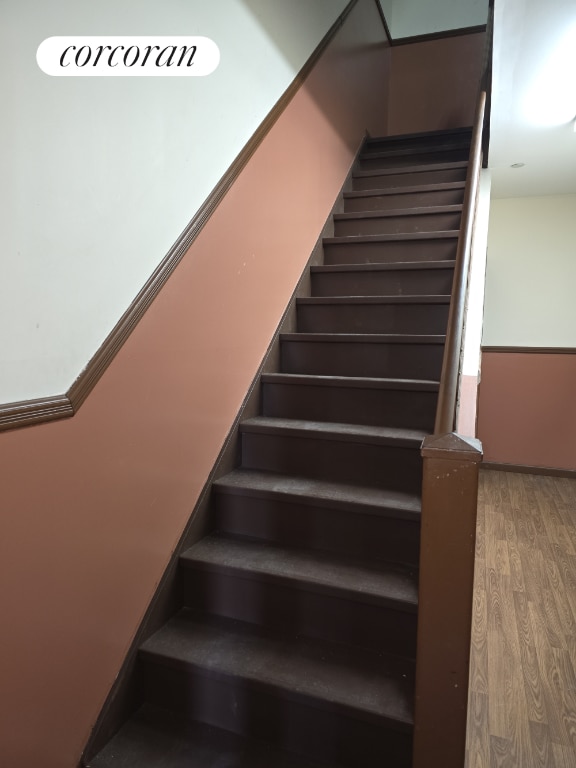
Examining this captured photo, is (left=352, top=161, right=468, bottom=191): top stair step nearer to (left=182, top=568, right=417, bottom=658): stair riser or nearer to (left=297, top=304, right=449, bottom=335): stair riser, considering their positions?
(left=297, top=304, right=449, bottom=335): stair riser

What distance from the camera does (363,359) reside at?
2.27 metres

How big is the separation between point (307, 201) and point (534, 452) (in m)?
3.04

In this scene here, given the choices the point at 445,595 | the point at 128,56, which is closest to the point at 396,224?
the point at 128,56

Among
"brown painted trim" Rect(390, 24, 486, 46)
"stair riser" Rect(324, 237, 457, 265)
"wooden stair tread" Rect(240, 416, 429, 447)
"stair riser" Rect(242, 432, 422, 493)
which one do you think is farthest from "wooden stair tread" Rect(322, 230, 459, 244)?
"brown painted trim" Rect(390, 24, 486, 46)

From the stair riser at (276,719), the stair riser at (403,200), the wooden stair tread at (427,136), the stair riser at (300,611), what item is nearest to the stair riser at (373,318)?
the stair riser at (403,200)

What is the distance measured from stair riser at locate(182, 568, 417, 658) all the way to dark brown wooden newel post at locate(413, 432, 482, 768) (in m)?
0.30

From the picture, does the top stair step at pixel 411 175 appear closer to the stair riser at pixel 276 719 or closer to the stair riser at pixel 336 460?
the stair riser at pixel 336 460

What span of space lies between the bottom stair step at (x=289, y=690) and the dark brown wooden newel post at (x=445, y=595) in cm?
12

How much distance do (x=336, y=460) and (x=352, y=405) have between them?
29 cm

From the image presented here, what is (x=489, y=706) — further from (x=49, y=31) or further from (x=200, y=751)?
(x=49, y=31)

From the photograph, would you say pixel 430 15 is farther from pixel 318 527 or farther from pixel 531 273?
pixel 318 527

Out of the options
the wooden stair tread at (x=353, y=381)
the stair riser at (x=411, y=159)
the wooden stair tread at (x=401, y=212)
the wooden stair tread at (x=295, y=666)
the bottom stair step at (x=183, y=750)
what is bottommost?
the bottom stair step at (x=183, y=750)

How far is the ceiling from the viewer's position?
199 centimetres

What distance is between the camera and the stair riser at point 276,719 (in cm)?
128
